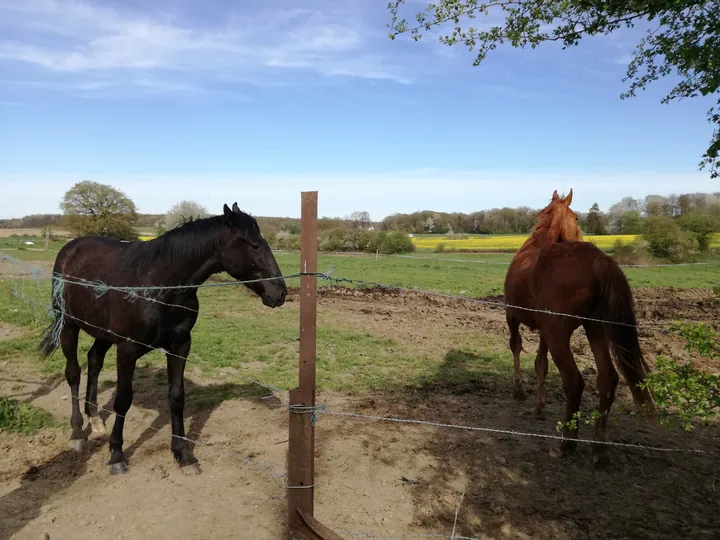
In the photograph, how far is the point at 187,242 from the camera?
4.15 meters

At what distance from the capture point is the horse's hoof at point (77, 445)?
4641 mm

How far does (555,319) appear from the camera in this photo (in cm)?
440

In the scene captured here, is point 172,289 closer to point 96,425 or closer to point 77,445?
point 77,445

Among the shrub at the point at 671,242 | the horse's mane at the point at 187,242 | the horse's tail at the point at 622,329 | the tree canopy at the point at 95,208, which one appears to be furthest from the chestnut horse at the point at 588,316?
the shrub at the point at 671,242

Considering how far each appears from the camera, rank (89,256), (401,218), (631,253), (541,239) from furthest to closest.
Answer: (401,218)
(631,253)
(541,239)
(89,256)

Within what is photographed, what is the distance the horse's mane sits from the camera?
411 cm

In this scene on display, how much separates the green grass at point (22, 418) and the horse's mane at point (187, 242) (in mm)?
2312

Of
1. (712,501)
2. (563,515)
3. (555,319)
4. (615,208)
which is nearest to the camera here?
(563,515)

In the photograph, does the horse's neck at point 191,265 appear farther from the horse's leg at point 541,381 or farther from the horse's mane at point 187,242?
the horse's leg at point 541,381

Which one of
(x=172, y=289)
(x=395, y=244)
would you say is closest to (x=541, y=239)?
(x=172, y=289)

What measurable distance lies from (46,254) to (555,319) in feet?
83.0

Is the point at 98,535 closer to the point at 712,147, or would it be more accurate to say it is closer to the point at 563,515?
the point at 563,515

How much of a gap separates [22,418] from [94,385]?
0.77 meters

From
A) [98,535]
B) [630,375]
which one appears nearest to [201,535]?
[98,535]
